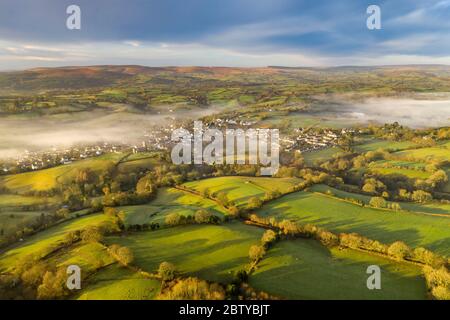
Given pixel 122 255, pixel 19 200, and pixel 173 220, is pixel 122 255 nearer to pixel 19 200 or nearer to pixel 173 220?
pixel 173 220

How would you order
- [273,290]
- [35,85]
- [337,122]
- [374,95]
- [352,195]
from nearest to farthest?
1. [273,290]
2. [352,195]
3. [337,122]
4. [35,85]
5. [374,95]

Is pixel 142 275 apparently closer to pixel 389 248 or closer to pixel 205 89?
pixel 389 248

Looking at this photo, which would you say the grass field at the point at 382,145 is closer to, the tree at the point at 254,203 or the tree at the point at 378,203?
the tree at the point at 378,203

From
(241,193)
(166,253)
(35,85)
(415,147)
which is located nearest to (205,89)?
(35,85)

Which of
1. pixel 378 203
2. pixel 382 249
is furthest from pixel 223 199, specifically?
pixel 382 249

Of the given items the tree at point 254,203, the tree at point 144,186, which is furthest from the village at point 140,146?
the tree at point 254,203

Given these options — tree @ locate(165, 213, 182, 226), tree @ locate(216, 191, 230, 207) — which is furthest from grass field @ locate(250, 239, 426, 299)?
tree @ locate(216, 191, 230, 207)
